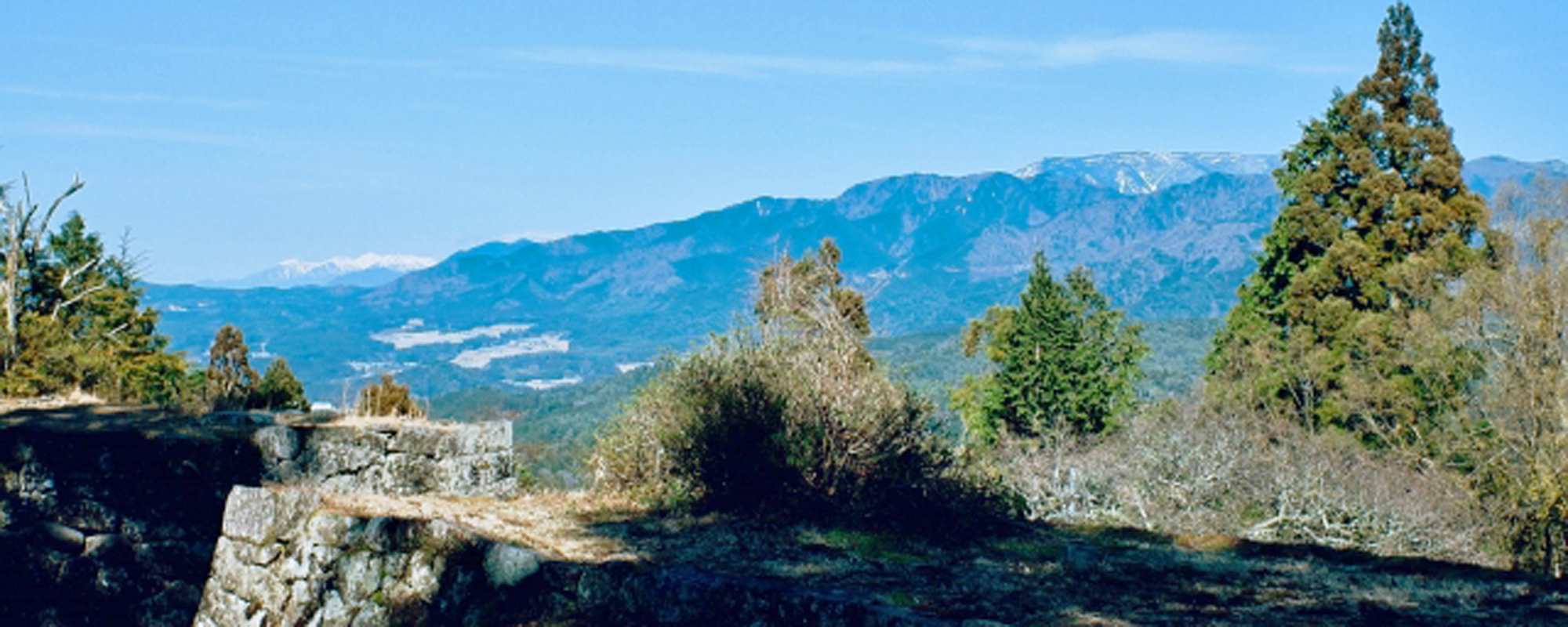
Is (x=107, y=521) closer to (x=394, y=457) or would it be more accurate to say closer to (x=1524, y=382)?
(x=394, y=457)

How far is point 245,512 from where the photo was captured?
870cm

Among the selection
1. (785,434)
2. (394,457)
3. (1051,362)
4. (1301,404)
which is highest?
(785,434)

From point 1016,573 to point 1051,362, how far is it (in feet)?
119

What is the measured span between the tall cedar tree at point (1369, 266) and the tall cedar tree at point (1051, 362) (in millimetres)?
8429

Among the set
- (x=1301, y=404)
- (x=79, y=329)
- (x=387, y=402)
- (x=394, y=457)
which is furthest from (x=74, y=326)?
(x=1301, y=404)

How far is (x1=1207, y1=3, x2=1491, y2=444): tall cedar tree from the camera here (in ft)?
83.4

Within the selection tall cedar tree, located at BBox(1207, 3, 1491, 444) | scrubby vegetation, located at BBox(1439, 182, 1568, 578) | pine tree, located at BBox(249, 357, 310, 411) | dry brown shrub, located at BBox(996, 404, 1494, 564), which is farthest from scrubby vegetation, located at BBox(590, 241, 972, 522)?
pine tree, located at BBox(249, 357, 310, 411)

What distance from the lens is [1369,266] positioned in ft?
93.0

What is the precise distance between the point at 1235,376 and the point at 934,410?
25.8 metres

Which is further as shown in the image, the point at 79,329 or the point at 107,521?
the point at 79,329

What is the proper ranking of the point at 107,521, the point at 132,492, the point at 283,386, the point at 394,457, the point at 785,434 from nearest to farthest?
the point at 785,434 < the point at 107,521 < the point at 132,492 < the point at 394,457 < the point at 283,386

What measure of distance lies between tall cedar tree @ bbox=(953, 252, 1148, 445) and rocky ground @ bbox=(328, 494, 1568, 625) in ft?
105

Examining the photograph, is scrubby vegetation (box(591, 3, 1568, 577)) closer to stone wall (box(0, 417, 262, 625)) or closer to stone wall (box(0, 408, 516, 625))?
stone wall (box(0, 408, 516, 625))

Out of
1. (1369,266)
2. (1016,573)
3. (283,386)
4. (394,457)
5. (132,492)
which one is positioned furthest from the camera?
(283,386)
